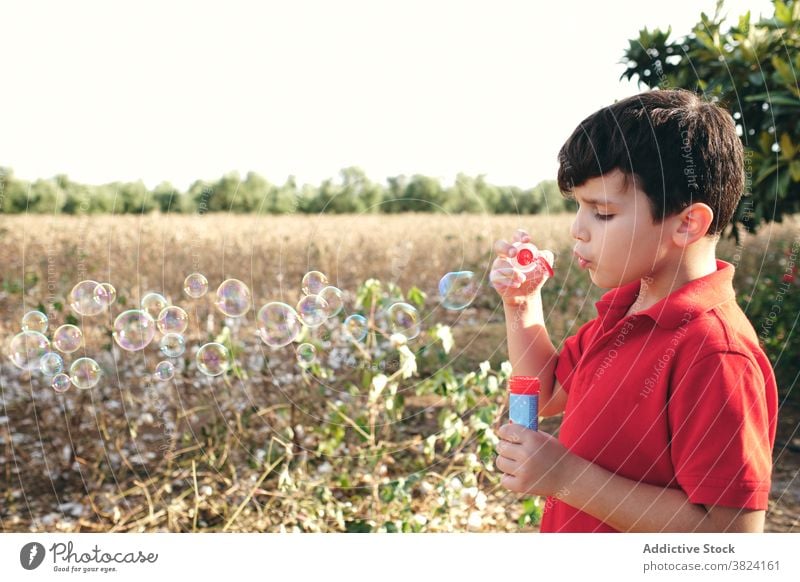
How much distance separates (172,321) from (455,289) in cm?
85

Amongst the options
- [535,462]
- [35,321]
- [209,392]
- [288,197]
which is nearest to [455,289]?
[535,462]

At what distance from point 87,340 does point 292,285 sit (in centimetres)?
128

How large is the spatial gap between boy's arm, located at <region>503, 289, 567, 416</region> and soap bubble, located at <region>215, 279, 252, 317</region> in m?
1.16

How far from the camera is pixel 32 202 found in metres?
6.83

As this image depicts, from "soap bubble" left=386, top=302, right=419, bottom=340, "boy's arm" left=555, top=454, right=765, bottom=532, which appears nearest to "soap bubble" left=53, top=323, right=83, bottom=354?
"soap bubble" left=386, top=302, right=419, bottom=340

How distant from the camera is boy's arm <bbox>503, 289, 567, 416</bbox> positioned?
59.3 inches

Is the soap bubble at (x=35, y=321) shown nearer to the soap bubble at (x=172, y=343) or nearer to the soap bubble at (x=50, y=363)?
the soap bubble at (x=50, y=363)

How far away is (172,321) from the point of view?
2.48m

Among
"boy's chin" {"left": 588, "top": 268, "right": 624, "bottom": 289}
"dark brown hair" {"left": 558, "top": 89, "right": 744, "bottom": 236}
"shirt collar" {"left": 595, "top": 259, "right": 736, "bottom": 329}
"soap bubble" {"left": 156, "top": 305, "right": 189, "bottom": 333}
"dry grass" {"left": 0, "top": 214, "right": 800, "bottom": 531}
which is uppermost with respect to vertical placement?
"dark brown hair" {"left": 558, "top": 89, "right": 744, "bottom": 236}

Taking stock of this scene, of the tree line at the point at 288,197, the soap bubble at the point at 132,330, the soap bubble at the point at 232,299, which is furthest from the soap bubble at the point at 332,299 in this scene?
the tree line at the point at 288,197

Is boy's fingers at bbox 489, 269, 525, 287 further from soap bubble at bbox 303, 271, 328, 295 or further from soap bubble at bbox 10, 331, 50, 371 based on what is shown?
soap bubble at bbox 10, 331, 50, 371

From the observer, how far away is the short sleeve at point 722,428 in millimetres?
1109

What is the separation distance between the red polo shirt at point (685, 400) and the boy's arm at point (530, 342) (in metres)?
0.13
